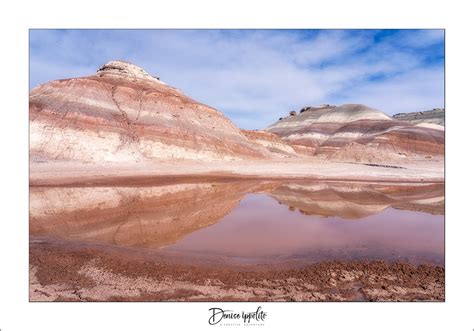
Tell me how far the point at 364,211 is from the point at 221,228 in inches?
235

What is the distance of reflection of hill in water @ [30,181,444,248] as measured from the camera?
27.3ft

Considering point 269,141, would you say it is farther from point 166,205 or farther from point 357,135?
point 166,205

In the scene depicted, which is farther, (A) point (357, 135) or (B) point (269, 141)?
(A) point (357, 135)

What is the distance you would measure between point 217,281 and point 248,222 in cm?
455

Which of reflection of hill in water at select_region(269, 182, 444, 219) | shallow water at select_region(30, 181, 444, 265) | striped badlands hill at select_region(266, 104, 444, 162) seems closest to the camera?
shallow water at select_region(30, 181, 444, 265)

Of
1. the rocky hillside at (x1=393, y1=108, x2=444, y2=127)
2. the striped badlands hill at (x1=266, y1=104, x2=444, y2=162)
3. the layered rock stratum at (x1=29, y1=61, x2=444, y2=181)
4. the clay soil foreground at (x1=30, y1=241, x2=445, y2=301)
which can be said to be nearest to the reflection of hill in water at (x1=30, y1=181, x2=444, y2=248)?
the clay soil foreground at (x1=30, y1=241, x2=445, y2=301)

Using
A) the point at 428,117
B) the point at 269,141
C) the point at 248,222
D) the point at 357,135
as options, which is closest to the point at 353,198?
the point at 248,222

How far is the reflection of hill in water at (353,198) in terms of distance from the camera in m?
11.9

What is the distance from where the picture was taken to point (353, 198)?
1459 cm

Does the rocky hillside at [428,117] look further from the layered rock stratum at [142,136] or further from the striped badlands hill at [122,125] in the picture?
the striped badlands hill at [122,125]

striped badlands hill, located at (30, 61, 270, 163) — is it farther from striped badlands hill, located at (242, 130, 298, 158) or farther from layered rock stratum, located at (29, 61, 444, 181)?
striped badlands hill, located at (242, 130, 298, 158)


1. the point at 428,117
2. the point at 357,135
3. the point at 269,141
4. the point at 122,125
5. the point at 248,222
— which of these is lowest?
the point at 248,222

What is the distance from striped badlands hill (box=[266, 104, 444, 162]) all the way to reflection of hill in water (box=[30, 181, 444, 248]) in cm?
3416

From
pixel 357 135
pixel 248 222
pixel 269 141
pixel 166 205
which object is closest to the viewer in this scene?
pixel 248 222
